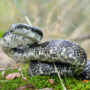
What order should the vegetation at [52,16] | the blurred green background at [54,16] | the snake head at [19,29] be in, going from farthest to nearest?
the blurred green background at [54,16] < the vegetation at [52,16] < the snake head at [19,29]

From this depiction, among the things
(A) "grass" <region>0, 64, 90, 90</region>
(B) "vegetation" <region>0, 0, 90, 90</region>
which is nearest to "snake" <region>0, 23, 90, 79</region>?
(A) "grass" <region>0, 64, 90, 90</region>

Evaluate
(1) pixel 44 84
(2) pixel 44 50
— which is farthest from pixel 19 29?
(1) pixel 44 84

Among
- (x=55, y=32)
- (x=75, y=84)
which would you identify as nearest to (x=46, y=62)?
(x=75, y=84)

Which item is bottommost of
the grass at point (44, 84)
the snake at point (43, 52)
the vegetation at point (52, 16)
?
the grass at point (44, 84)

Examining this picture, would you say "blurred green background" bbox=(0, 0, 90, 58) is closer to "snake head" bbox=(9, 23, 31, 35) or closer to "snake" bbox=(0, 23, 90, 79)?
"snake" bbox=(0, 23, 90, 79)

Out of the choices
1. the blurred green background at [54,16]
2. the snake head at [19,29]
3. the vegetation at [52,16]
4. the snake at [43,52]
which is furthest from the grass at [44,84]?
the blurred green background at [54,16]

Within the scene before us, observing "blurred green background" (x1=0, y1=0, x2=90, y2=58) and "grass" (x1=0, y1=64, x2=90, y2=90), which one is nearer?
"grass" (x1=0, y1=64, x2=90, y2=90)

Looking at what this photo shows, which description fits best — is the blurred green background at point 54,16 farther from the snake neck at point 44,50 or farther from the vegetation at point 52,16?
the snake neck at point 44,50
